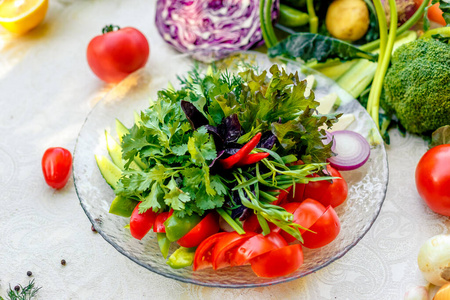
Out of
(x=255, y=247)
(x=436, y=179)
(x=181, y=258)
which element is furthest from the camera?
(x=436, y=179)

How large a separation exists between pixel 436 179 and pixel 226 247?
2.71 feet

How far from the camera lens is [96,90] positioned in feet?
7.07

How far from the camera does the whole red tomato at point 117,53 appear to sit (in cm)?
205

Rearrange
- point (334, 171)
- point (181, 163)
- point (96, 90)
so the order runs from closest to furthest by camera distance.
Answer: point (181, 163), point (334, 171), point (96, 90)

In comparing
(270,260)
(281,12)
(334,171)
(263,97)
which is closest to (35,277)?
(270,260)

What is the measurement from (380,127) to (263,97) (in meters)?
0.76

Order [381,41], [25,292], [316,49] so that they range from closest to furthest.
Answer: [25,292]
[381,41]
[316,49]

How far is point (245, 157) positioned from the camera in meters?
1.38

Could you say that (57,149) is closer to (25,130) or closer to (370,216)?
(25,130)

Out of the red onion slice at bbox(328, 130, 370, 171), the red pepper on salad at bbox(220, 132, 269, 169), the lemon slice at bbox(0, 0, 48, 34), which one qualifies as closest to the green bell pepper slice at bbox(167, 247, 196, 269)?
the red pepper on salad at bbox(220, 132, 269, 169)

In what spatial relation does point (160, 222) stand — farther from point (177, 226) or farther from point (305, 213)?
point (305, 213)

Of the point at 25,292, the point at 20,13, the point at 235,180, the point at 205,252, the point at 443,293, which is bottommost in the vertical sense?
the point at 25,292

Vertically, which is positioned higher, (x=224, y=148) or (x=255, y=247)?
(x=224, y=148)

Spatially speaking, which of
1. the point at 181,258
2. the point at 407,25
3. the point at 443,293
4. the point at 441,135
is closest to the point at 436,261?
the point at 443,293
